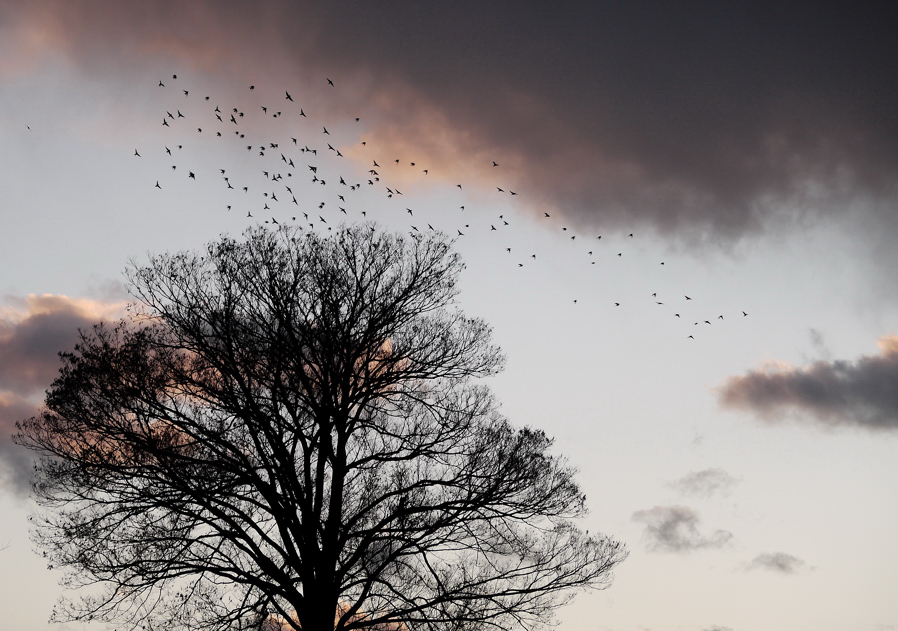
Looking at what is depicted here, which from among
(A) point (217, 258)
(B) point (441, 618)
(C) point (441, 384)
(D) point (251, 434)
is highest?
(A) point (217, 258)

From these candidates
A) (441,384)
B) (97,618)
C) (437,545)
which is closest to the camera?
(97,618)

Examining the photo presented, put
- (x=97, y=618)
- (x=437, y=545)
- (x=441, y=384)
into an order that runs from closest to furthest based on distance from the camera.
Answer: (x=97, y=618) → (x=437, y=545) → (x=441, y=384)

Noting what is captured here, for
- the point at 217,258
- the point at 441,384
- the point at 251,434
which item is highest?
the point at 217,258

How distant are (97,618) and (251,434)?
3.98m

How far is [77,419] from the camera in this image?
13.5 meters

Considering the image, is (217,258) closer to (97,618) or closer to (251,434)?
(251,434)

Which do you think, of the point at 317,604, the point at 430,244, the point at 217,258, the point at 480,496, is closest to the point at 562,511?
the point at 480,496

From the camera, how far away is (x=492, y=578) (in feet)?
47.9

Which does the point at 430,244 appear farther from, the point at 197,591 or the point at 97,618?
the point at 97,618

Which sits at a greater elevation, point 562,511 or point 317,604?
point 562,511

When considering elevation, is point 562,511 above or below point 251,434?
below

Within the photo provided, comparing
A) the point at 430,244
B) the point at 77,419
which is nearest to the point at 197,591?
the point at 77,419

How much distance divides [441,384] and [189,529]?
5.46 metres

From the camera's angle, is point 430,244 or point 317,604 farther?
point 430,244
